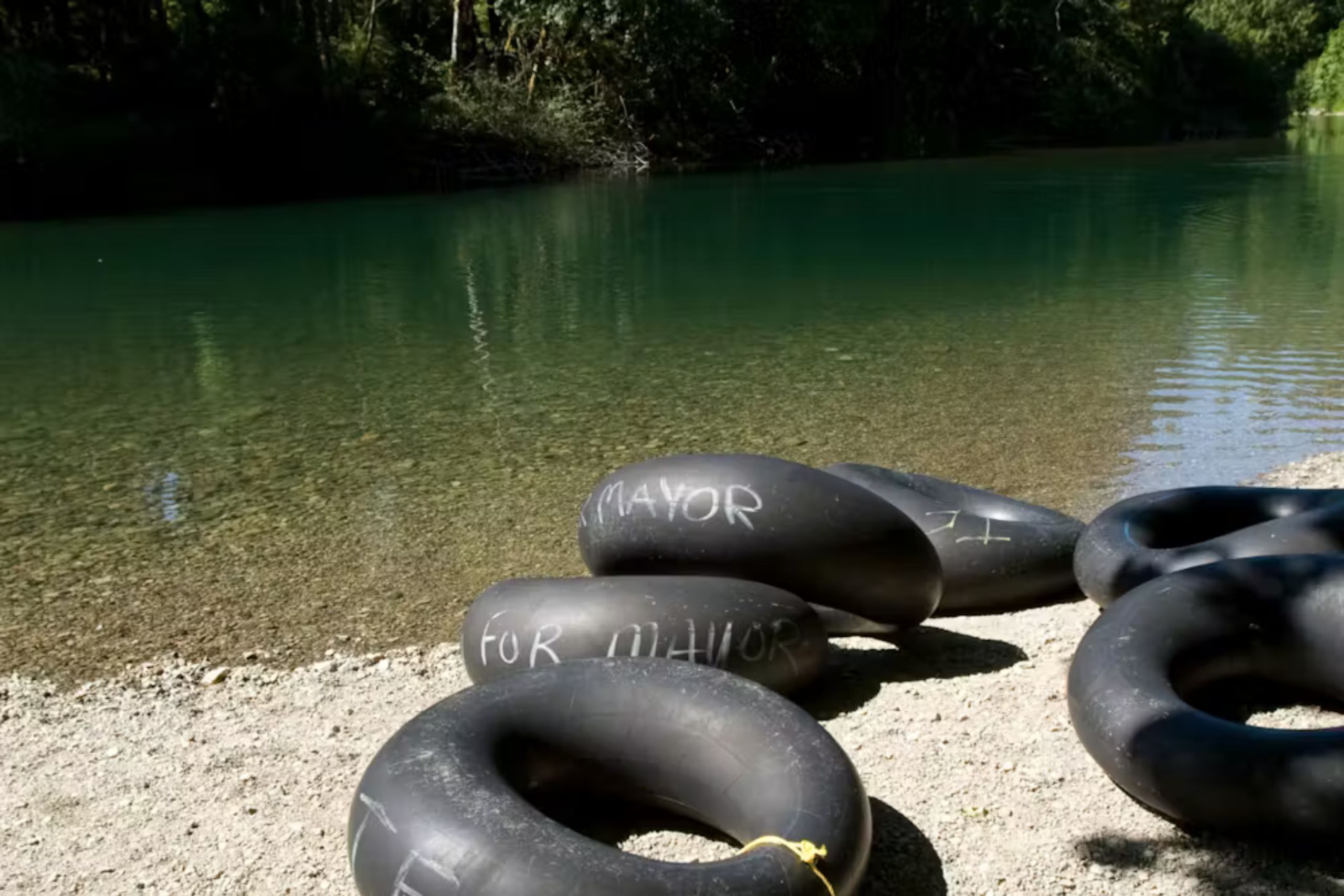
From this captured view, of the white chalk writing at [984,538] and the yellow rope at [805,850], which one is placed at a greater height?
the yellow rope at [805,850]

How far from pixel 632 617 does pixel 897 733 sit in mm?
959

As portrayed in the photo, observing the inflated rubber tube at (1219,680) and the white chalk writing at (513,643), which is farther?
the white chalk writing at (513,643)

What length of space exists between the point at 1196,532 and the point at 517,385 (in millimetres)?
6984

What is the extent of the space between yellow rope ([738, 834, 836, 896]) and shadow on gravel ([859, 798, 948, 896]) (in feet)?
1.43

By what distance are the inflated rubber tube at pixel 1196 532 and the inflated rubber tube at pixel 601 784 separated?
208cm

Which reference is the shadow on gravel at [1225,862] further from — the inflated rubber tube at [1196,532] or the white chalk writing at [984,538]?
the white chalk writing at [984,538]

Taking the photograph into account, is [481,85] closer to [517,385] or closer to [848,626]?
[517,385]

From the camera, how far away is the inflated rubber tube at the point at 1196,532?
18.1ft

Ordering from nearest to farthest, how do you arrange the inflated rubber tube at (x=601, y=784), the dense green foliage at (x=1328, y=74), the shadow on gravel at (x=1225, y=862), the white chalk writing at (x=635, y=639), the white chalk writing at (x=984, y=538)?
the inflated rubber tube at (x=601, y=784) < the shadow on gravel at (x=1225, y=862) < the white chalk writing at (x=635, y=639) < the white chalk writing at (x=984, y=538) < the dense green foliage at (x=1328, y=74)

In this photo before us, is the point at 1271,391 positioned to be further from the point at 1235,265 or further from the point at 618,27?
the point at 618,27

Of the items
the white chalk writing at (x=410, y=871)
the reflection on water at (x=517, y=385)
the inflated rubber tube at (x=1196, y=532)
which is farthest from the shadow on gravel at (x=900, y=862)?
the reflection on water at (x=517, y=385)

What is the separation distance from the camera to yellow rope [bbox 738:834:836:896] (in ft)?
11.1

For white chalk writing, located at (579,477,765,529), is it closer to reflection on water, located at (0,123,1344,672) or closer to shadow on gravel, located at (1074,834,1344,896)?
reflection on water, located at (0,123,1344,672)

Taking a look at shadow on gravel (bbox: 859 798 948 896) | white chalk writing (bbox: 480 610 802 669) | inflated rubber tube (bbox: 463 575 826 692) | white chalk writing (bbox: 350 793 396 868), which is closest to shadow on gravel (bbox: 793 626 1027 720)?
inflated rubber tube (bbox: 463 575 826 692)
